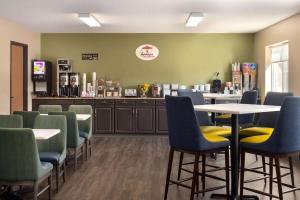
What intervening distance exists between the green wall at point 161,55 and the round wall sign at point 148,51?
10 cm

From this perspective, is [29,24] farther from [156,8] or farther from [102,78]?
[156,8]

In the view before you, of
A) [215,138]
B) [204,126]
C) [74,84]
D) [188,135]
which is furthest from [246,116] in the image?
[74,84]

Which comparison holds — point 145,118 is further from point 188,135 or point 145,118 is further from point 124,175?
point 188,135

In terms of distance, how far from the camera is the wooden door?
309 inches

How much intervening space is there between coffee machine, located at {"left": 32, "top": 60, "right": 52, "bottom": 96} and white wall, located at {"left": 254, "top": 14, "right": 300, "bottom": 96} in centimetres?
540

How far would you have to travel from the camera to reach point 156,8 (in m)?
6.11

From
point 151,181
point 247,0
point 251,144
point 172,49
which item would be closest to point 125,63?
point 172,49

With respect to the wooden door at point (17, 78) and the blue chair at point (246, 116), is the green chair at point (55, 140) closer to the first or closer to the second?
the blue chair at point (246, 116)

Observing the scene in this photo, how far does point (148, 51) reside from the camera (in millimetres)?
9117

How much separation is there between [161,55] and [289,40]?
133 inches

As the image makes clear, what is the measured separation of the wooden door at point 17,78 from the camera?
309 inches

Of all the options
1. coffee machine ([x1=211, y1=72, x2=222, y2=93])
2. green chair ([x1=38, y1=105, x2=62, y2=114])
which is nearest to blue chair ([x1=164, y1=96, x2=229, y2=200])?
green chair ([x1=38, y1=105, x2=62, y2=114])

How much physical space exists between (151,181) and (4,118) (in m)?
2.03

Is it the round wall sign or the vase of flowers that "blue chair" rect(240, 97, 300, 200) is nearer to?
the vase of flowers
